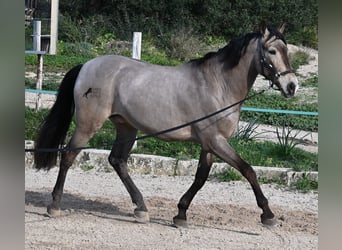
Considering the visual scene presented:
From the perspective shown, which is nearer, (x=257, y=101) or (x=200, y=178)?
Result: (x=200, y=178)

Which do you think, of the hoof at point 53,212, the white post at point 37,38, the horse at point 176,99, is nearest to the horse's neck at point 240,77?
the horse at point 176,99

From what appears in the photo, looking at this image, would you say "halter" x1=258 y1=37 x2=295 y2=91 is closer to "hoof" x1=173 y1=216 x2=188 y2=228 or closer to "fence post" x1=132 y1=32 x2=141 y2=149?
"hoof" x1=173 y1=216 x2=188 y2=228

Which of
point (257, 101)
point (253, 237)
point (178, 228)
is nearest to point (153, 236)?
point (178, 228)

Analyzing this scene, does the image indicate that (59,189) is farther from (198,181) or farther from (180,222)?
(198,181)

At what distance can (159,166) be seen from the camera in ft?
25.5

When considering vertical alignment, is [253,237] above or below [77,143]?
below

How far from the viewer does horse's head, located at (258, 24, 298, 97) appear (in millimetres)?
5061

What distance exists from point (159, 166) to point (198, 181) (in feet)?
7.29

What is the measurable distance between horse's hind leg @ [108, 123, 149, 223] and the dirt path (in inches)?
7.2

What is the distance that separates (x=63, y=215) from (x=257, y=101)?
538 cm

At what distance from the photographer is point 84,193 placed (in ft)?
22.7

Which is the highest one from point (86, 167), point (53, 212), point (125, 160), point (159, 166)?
point (125, 160)

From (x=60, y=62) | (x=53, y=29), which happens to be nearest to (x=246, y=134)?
(x=53, y=29)
